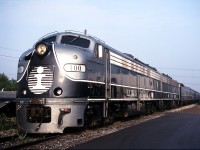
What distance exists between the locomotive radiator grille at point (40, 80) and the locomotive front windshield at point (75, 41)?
1627mm

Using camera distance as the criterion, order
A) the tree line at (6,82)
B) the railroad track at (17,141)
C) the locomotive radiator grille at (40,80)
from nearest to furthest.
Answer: the railroad track at (17,141)
the locomotive radiator grille at (40,80)
the tree line at (6,82)

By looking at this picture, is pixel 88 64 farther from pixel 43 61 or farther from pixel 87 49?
pixel 43 61

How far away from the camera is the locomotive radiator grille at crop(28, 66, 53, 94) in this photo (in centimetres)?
1082

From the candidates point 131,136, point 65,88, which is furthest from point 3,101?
point 131,136

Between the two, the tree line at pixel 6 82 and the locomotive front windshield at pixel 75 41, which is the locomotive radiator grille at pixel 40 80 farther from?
the tree line at pixel 6 82

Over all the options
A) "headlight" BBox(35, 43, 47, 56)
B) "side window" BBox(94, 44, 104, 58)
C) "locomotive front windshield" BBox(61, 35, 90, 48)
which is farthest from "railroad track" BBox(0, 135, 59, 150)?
"side window" BBox(94, 44, 104, 58)

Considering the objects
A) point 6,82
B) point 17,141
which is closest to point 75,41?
point 17,141

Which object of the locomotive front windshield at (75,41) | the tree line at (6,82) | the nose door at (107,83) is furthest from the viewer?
the tree line at (6,82)

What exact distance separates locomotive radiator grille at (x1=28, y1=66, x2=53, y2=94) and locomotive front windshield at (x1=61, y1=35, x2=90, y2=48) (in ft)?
5.34

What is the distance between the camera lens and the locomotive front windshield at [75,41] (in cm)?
1213

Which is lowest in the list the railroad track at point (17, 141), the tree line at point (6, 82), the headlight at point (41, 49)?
the railroad track at point (17, 141)

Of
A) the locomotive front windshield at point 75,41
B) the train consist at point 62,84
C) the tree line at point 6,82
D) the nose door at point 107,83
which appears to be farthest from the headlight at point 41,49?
the tree line at point 6,82

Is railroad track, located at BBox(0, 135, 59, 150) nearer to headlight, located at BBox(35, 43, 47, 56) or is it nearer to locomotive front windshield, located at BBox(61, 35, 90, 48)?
headlight, located at BBox(35, 43, 47, 56)

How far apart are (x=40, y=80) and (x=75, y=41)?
2228 mm
